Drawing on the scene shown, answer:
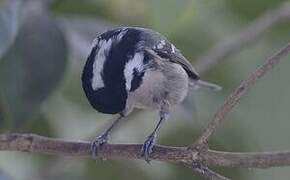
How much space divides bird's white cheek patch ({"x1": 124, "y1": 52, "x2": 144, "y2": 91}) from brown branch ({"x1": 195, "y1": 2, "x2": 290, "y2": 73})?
26.5 inches

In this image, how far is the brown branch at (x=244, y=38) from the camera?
83.6 inches

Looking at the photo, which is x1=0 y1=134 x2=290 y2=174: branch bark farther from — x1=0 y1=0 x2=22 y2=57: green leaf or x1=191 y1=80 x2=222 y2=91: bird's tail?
x1=191 y1=80 x2=222 y2=91: bird's tail

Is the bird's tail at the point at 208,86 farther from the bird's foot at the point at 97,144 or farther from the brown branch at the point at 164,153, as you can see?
the brown branch at the point at 164,153

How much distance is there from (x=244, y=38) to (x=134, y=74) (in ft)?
2.67

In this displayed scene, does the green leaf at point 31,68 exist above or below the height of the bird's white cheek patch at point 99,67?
below

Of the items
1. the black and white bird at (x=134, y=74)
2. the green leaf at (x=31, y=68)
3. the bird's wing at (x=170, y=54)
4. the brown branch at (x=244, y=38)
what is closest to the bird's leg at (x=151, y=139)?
the black and white bird at (x=134, y=74)

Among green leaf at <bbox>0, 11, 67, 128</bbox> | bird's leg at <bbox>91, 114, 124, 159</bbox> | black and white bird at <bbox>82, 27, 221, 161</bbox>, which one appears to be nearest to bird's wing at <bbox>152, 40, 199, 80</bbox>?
black and white bird at <bbox>82, 27, 221, 161</bbox>

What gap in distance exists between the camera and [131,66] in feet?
4.53

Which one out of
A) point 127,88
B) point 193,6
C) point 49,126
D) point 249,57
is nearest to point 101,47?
point 127,88

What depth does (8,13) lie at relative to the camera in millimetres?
1754

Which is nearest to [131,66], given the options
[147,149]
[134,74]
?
[134,74]

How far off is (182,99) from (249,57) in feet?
1.94

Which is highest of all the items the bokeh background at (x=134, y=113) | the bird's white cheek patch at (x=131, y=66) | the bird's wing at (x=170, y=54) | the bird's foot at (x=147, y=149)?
the bird's white cheek patch at (x=131, y=66)

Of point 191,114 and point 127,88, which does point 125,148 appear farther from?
point 191,114
